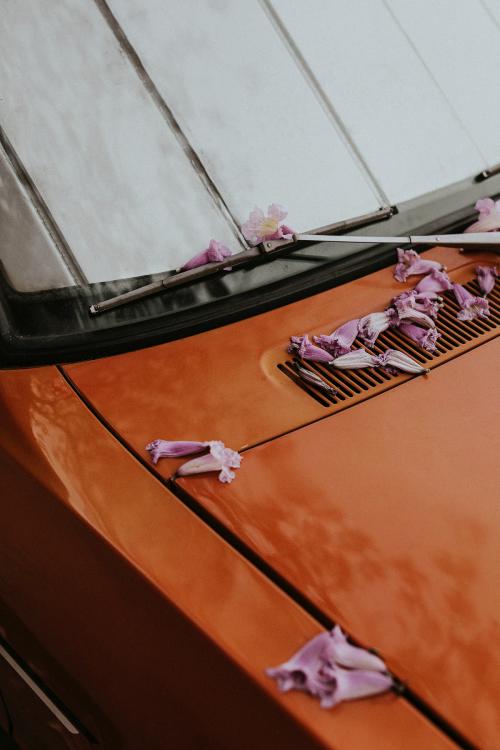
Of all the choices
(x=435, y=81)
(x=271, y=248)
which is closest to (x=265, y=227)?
(x=271, y=248)

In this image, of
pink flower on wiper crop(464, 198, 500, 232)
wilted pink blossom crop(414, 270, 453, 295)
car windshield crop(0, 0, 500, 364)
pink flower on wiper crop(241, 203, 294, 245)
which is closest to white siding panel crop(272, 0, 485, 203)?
car windshield crop(0, 0, 500, 364)

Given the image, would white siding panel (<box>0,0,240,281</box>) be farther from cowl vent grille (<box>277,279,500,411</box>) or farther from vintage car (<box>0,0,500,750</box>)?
cowl vent grille (<box>277,279,500,411</box>)

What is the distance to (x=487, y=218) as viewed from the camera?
6.22 feet

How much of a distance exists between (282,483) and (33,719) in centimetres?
78

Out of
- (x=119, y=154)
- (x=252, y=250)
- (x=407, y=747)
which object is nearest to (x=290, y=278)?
(x=252, y=250)

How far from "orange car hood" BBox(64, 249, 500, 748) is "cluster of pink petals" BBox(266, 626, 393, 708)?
0.03 metres

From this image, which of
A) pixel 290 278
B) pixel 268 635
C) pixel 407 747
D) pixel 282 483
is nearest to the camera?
pixel 407 747

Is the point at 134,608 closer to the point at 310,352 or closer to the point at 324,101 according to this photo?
the point at 310,352

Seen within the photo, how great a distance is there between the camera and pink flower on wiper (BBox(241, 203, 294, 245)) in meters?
1.65

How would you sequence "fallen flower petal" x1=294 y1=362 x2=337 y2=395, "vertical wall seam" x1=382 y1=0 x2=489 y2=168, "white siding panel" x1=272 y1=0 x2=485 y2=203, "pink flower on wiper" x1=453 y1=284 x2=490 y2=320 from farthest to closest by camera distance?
"vertical wall seam" x1=382 y1=0 x2=489 y2=168 → "white siding panel" x1=272 y1=0 x2=485 y2=203 → "pink flower on wiper" x1=453 y1=284 x2=490 y2=320 → "fallen flower petal" x1=294 y1=362 x2=337 y2=395

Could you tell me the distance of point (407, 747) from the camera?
986 mm

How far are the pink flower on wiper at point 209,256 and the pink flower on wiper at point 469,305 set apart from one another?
548 mm

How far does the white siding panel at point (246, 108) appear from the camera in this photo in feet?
5.57

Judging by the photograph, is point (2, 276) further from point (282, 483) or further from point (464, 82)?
point (464, 82)
